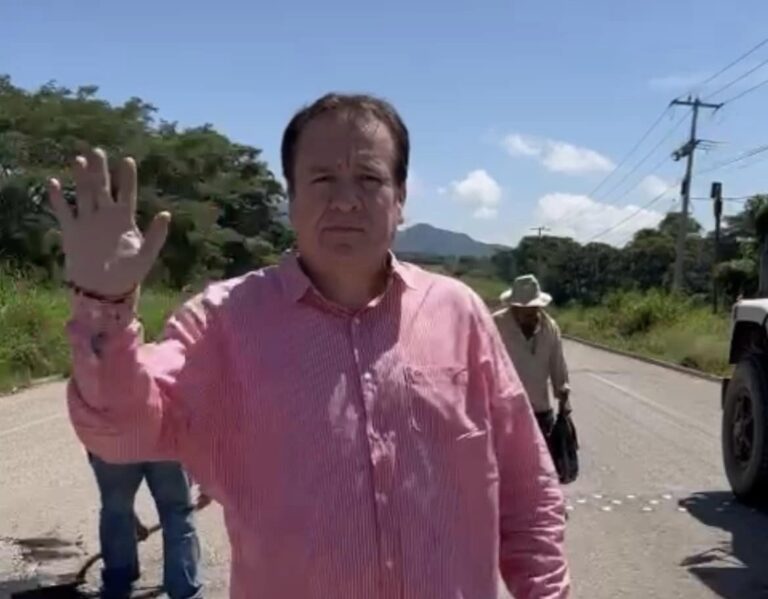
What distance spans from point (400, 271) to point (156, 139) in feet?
178

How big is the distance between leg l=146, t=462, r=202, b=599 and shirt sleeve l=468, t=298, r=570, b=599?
121 inches

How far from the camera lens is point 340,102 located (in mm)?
Answer: 2281

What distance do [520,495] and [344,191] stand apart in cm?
69

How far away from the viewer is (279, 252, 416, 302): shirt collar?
2234 millimetres

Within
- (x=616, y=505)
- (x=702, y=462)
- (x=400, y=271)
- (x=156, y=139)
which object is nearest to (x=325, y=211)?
(x=400, y=271)

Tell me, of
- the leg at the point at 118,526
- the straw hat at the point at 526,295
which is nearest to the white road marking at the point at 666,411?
the straw hat at the point at 526,295

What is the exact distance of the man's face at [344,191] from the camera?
7.23 ft

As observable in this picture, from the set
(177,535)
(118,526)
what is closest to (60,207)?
(177,535)

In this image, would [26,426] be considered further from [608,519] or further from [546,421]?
[546,421]

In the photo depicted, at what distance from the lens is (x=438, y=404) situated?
2189 mm

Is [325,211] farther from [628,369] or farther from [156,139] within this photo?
[156,139]

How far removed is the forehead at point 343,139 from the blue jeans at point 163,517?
312 cm

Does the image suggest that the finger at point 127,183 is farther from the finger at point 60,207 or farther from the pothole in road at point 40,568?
the pothole in road at point 40,568

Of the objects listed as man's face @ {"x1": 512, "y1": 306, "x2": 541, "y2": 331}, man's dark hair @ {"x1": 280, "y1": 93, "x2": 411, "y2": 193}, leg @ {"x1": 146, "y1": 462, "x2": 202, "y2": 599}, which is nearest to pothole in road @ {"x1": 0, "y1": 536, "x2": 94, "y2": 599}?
leg @ {"x1": 146, "y1": 462, "x2": 202, "y2": 599}
